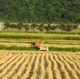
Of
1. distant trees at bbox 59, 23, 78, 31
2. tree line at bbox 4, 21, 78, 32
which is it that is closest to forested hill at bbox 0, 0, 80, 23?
distant trees at bbox 59, 23, 78, 31

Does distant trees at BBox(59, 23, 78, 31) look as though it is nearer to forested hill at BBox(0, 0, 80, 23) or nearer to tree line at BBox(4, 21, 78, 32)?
tree line at BBox(4, 21, 78, 32)

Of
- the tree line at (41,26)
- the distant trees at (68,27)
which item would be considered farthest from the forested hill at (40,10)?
the tree line at (41,26)

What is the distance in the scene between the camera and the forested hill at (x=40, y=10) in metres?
66.1

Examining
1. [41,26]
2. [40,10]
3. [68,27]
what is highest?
[40,10]

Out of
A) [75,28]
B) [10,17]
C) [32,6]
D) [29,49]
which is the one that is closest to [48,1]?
[32,6]

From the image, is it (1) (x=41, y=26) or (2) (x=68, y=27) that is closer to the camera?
(1) (x=41, y=26)

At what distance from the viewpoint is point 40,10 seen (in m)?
70.7

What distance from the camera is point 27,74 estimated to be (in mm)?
7543

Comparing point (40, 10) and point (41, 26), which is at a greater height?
point (40, 10)

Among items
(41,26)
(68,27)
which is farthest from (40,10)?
(68,27)

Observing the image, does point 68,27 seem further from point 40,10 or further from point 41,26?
point 40,10

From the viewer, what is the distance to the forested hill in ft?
217

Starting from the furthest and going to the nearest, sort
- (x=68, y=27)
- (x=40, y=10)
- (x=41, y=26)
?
(x=40, y=10) → (x=68, y=27) → (x=41, y=26)

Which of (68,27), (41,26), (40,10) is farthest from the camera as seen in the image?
(40,10)
